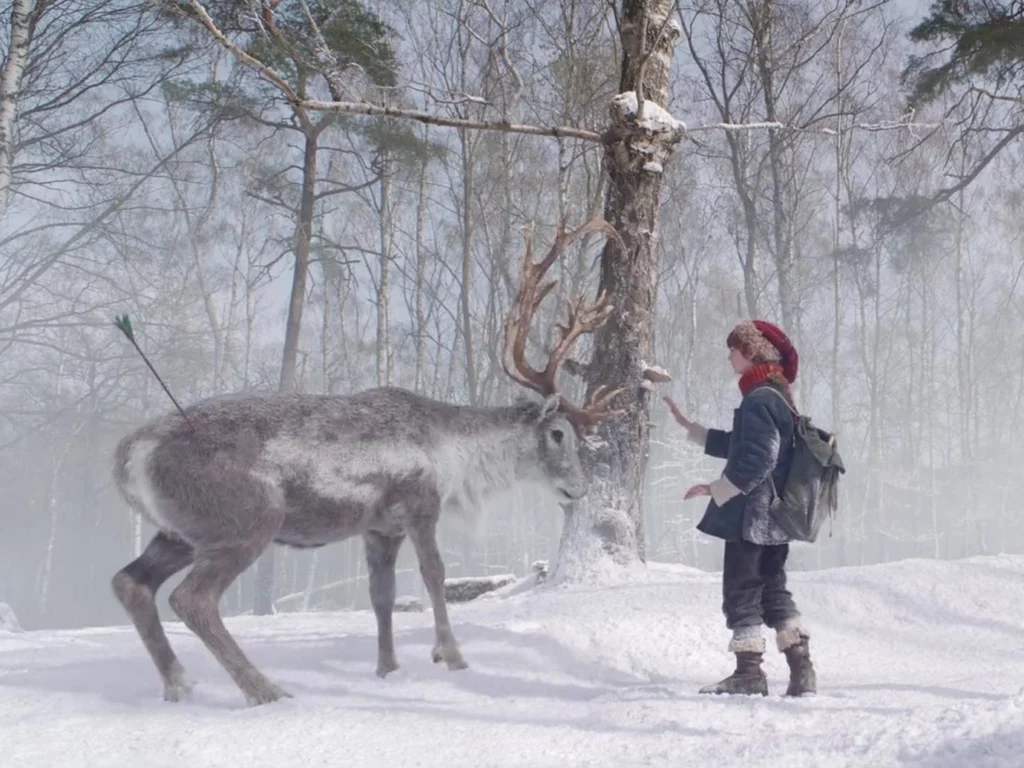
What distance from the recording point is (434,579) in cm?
474

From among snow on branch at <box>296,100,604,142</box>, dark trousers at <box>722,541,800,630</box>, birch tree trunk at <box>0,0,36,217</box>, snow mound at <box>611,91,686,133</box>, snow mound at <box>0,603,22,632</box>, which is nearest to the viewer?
dark trousers at <box>722,541,800,630</box>

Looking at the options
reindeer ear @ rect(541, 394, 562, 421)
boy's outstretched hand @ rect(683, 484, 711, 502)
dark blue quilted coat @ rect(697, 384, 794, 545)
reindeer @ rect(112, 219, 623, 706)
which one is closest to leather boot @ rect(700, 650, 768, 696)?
dark blue quilted coat @ rect(697, 384, 794, 545)

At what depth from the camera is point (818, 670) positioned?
5074 millimetres

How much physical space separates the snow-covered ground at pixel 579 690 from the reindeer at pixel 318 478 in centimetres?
37

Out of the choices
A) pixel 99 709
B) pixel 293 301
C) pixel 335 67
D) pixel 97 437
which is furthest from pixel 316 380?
pixel 99 709

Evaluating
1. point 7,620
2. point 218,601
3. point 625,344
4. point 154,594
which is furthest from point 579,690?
point 7,620

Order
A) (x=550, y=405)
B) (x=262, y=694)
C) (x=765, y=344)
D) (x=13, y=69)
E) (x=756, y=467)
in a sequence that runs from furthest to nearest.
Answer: (x=13, y=69), (x=550, y=405), (x=765, y=344), (x=756, y=467), (x=262, y=694)

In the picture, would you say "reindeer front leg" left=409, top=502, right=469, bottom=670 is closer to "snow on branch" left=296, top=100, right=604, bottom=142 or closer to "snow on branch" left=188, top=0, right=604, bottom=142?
"snow on branch" left=188, top=0, right=604, bottom=142

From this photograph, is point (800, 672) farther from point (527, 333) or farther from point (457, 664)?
point (527, 333)

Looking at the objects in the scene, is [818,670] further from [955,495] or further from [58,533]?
[58,533]

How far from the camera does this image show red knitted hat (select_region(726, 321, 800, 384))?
168 inches

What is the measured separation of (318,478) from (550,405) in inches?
64.1

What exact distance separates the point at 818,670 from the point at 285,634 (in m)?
3.43

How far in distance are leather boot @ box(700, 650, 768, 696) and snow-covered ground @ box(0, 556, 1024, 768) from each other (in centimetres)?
20
